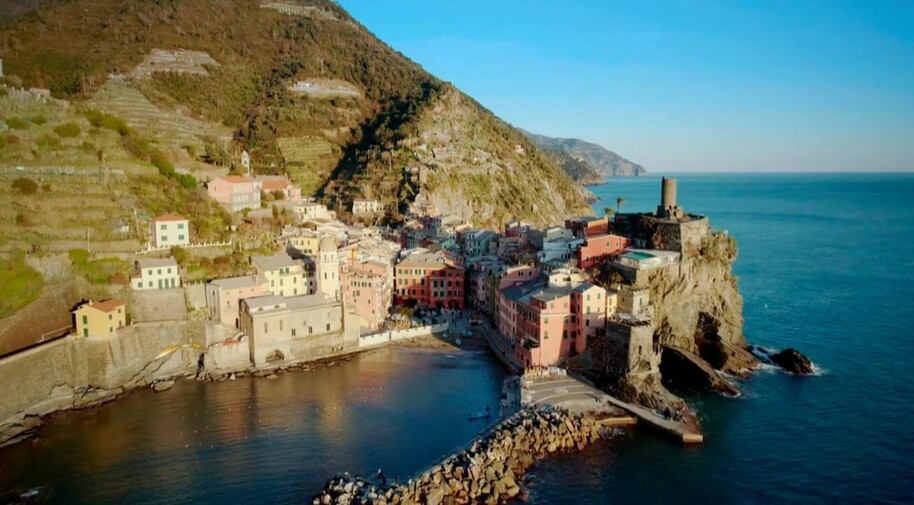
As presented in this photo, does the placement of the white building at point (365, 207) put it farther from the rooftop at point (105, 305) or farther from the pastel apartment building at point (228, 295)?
the rooftop at point (105, 305)

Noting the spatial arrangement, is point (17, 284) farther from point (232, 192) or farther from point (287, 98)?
point (287, 98)

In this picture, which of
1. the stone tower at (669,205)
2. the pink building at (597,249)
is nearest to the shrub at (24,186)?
the pink building at (597,249)

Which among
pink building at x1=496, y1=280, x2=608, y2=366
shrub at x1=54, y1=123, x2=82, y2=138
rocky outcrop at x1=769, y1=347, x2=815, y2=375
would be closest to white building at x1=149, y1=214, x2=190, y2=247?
shrub at x1=54, y1=123, x2=82, y2=138

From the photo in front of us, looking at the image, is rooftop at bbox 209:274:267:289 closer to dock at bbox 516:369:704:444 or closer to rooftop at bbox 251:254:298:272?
rooftop at bbox 251:254:298:272

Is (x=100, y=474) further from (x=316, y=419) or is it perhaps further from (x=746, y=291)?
(x=746, y=291)

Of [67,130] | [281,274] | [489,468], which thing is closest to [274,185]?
[67,130]

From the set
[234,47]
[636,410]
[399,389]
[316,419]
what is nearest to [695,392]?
[636,410]
